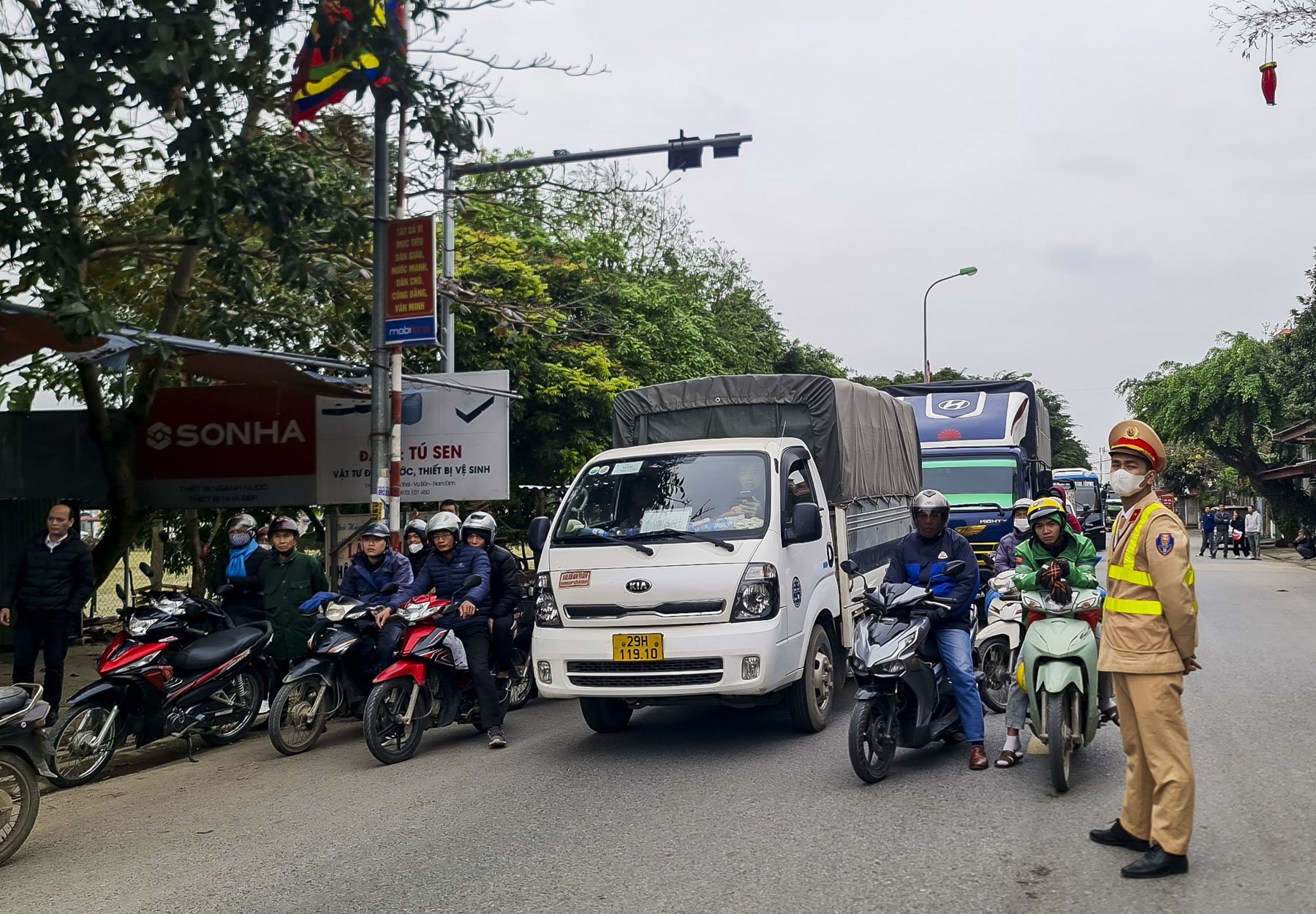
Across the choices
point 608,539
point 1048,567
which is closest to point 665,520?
point 608,539

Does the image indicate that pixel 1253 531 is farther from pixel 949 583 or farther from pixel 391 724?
pixel 391 724

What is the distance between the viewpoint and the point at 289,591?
32.4ft

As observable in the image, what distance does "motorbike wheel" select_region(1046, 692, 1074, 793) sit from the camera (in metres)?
6.50

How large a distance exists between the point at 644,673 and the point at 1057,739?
261 centimetres

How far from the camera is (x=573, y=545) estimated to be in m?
8.55

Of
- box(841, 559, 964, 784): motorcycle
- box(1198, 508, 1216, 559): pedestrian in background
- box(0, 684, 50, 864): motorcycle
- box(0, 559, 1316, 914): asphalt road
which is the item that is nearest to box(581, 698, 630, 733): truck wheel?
box(0, 559, 1316, 914): asphalt road

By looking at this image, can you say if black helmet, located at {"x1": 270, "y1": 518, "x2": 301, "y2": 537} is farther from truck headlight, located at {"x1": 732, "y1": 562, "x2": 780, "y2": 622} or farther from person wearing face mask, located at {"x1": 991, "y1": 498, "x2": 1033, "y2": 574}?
person wearing face mask, located at {"x1": 991, "y1": 498, "x2": 1033, "y2": 574}

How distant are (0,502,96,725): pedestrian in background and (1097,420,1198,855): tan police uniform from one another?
773 cm

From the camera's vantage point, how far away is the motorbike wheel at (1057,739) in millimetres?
6496

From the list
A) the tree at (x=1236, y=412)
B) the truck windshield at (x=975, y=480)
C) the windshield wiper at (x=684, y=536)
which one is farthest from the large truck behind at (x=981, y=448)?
the tree at (x=1236, y=412)

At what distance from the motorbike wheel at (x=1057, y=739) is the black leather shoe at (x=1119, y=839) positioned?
875mm

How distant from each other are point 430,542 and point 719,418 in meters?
2.90

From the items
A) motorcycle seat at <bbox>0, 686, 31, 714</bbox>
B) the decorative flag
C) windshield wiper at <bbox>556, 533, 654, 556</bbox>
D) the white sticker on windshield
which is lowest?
motorcycle seat at <bbox>0, 686, 31, 714</bbox>

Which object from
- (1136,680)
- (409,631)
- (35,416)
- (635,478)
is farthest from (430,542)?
(35,416)
